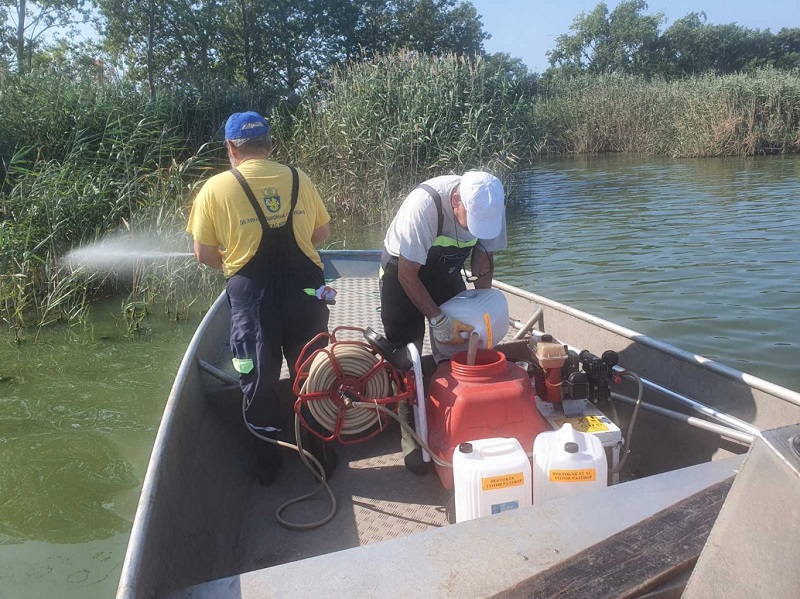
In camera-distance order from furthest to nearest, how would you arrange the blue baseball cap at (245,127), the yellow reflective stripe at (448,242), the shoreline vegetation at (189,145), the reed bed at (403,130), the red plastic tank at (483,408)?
the reed bed at (403,130) < the shoreline vegetation at (189,145) < the yellow reflective stripe at (448,242) < the blue baseball cap at (245,127) < the red plastic tank at (483,408)

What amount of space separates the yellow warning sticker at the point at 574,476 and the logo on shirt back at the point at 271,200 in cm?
166

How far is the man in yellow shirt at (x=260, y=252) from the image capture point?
294 cm

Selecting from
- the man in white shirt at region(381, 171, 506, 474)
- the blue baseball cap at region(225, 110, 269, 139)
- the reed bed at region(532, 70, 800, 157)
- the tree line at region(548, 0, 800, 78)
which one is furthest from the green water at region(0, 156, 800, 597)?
the tree line at region(548, 0, 800, 78)

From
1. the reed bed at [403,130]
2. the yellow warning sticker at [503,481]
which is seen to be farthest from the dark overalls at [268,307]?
the reed bed at [403,130]

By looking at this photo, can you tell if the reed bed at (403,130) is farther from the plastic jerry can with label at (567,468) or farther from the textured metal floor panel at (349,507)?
the plastic jerry can with label at (567,468)

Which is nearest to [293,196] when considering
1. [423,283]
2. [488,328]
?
[423,283]

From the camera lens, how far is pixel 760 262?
28.1 feet

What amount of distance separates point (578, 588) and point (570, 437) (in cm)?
100

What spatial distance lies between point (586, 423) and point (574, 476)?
50 centimetres

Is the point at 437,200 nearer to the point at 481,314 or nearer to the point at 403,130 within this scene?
the point at 481,314

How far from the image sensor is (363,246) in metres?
10.6

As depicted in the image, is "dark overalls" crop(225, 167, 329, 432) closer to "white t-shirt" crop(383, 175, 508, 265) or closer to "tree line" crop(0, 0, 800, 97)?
"white t-shirt" crop(383, 175, 508, 265)

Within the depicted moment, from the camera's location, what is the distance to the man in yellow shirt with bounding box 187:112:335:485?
294 centimetres

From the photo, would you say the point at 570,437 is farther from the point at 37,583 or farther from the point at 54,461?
the point at 54,461
